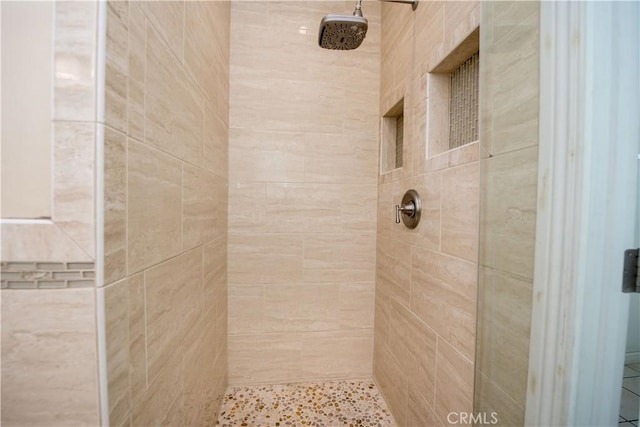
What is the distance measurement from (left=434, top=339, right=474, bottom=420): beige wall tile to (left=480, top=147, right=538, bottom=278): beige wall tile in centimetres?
40

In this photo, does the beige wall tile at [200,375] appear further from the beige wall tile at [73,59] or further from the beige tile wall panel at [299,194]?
the beige wall tile at [73,59]

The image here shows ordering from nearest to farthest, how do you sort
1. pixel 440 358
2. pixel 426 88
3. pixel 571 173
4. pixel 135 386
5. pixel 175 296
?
pixel 571 173 < pixel 135 386 < pixel 175 296 < pixel 440 358 < pixel 426 88

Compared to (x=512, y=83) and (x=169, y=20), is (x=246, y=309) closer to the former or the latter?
(x=169, y=20)

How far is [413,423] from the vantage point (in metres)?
1.15

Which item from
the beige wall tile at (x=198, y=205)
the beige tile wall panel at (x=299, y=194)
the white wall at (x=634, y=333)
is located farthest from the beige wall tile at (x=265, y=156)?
the white wall at (x=634, y=333)

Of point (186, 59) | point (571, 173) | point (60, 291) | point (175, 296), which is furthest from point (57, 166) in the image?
point (571, 173)

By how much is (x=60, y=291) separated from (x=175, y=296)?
354 mm

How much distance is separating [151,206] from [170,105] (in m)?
0.31

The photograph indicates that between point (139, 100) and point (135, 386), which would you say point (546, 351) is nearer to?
point (135, 386)

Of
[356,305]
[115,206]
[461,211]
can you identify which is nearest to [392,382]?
[356,305]

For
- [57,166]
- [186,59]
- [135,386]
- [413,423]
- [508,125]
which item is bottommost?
[413,423]

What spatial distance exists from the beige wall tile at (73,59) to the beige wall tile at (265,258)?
115 centimetres

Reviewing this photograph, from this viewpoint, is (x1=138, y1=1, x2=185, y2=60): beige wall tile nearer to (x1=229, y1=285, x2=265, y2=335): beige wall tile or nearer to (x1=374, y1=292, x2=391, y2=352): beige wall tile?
(x1=229, y1=285, x2=265, y2=335): beige wall tile

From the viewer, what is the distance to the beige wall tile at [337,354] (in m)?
1.62
